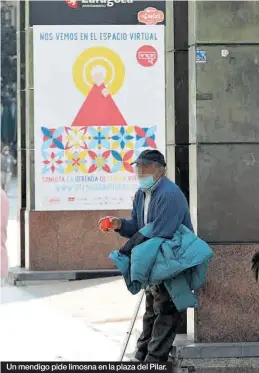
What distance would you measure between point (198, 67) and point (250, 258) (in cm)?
A: 140

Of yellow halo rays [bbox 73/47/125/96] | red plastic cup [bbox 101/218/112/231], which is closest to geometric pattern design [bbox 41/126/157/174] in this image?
yellow halo rays [bbox 73/47/125/96]

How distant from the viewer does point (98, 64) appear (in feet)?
44.0

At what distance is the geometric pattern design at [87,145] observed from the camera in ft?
44.0

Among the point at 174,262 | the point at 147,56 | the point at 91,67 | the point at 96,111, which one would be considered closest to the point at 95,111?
the point at 96,111

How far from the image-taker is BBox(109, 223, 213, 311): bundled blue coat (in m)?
7.52

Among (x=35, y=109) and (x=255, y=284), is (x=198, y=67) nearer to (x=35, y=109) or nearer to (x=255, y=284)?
(x=255, y=284)

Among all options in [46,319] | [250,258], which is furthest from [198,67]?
[46,319]

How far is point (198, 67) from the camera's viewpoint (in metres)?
8.06

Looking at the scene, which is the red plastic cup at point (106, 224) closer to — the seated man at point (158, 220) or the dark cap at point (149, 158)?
the seated man at point (158, 220)

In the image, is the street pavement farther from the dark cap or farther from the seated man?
the dark cap

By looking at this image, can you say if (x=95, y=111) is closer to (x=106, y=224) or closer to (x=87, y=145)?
(x=87, y=145)
